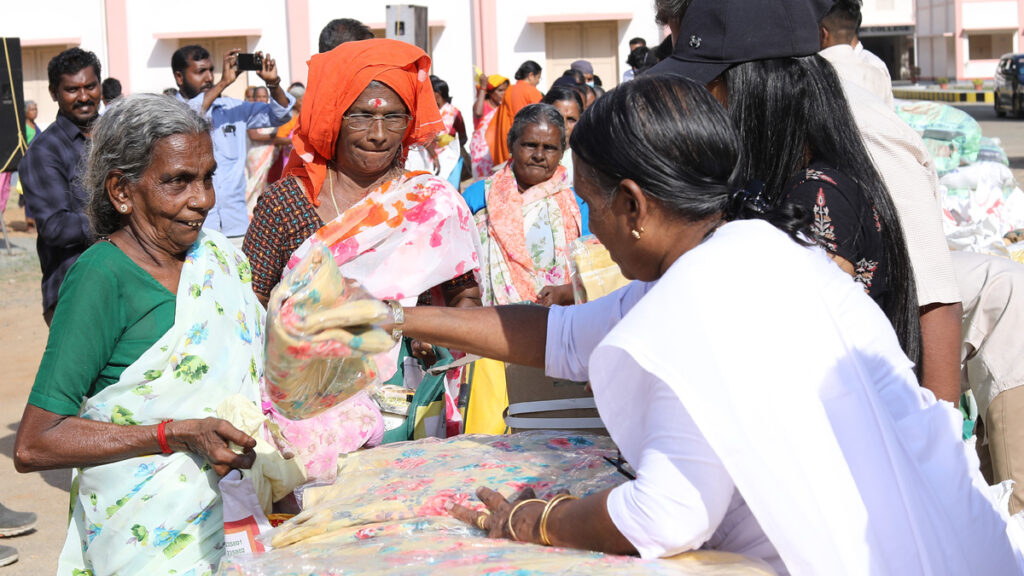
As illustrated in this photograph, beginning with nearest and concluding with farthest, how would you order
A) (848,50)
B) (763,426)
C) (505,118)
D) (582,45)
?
(763,426) → (848,50) → (505,118) → (582,45)

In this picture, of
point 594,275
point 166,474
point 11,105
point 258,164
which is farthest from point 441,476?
point 11,105

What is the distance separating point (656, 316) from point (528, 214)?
423cm

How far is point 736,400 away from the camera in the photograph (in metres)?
1.58

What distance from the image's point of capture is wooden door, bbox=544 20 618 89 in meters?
21.6

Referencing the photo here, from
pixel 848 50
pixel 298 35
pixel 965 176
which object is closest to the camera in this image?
pixel 848 50

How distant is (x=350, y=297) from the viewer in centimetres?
190

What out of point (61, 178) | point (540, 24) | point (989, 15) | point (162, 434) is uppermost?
point (989, 15)

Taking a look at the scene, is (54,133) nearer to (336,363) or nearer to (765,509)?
(336,363)

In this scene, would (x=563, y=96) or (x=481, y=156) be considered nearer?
(x=563, y=96)

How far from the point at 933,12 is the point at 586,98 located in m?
46.6

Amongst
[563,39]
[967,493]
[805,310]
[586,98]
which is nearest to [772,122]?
[805,310]

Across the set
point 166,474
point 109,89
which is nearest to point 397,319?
point 166,474

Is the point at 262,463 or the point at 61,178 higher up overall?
the point at 61,178

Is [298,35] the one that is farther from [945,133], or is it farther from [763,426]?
[763,426]
